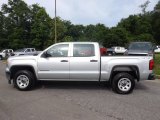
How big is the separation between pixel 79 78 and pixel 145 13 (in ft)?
289

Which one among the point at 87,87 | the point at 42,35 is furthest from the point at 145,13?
the point at 87,87

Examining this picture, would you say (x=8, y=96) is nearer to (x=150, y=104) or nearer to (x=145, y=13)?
(x=150, y=104)

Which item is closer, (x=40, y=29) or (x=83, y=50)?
(x=83, y=50)

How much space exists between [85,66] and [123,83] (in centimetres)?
146

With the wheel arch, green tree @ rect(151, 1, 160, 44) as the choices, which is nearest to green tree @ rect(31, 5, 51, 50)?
green tree @ rect(151, 1, 160, 44)

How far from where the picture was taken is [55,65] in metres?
9.77

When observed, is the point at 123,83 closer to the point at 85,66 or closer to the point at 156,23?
the point at 85,66

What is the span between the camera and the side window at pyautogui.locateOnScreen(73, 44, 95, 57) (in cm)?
983

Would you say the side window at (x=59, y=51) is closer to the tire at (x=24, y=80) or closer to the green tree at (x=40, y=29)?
the tire at (x=24, y=80)

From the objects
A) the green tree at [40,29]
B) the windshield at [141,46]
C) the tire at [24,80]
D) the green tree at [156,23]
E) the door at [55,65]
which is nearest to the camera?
the door at [55,65]

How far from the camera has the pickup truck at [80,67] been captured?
31.3ft

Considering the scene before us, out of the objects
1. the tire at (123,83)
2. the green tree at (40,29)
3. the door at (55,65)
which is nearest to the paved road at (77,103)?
the tire at (123,83)

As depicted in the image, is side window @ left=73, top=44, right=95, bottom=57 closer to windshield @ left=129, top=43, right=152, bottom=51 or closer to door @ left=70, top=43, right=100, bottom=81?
door @ left=70, top=43, right=100, bottom=81

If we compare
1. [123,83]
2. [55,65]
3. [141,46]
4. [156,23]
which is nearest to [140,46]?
[141,46]
